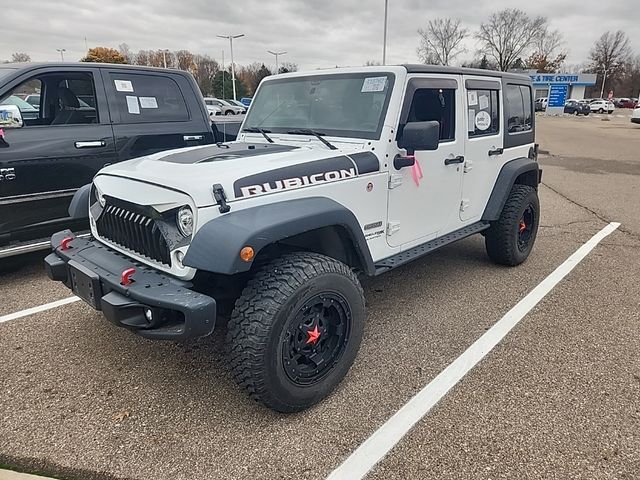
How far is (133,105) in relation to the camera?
4.85 metres

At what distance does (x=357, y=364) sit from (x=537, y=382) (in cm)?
110

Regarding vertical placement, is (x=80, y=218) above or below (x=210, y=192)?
Result: below

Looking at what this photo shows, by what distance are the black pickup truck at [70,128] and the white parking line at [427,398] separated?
2.96 meters

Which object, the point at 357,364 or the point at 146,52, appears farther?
the point at 146,52

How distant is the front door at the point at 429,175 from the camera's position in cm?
336

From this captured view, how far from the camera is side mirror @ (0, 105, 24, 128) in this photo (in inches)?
159

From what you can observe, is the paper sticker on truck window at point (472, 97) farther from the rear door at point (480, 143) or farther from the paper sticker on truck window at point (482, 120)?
the paper sticker on truck window at point (482, 120)

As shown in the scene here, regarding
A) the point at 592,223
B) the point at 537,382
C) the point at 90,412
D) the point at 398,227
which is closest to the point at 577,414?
the point at 537,382

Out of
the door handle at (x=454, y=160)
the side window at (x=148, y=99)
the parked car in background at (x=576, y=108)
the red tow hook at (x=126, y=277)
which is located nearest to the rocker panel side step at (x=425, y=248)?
the door handle at (x=454, y=160)

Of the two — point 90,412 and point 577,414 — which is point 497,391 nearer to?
point 577,414

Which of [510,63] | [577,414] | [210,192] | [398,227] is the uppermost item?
[510,63]

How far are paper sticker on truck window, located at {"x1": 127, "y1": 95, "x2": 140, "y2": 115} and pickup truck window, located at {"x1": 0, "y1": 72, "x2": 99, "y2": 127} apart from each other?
1.04ft

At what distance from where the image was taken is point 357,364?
313 centimetres

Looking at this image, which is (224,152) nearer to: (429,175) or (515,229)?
(429,175)
